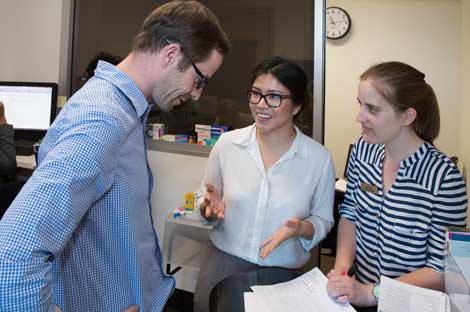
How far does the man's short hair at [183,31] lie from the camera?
2.90 feet

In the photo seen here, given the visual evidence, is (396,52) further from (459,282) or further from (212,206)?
(459,282)

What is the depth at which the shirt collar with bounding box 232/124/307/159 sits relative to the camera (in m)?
1.46

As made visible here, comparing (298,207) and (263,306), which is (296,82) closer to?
(298,207)

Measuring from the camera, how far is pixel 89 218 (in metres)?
0.79

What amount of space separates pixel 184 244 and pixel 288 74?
4.44ft

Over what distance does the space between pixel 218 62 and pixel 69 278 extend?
2.13ft

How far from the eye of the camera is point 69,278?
823 mm

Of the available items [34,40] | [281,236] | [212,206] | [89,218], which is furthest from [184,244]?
[34,40]

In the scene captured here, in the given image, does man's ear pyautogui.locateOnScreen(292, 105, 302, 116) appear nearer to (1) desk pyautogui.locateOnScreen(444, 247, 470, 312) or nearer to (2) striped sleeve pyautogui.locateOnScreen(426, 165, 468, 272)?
(2) striped sleeve pyautogui.locateOnScreen(426, 165, 468, 272)

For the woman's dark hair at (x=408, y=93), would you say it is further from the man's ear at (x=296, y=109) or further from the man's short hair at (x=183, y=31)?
the man's short hair at (x=183, y=31)

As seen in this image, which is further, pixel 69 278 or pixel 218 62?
pixel 218 62

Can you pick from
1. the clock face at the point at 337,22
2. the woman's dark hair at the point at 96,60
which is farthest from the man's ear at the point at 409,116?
the clock face at the point at 337,22

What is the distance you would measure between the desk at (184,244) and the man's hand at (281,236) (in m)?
1.02

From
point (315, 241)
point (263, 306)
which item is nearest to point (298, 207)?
point (315, 241)
